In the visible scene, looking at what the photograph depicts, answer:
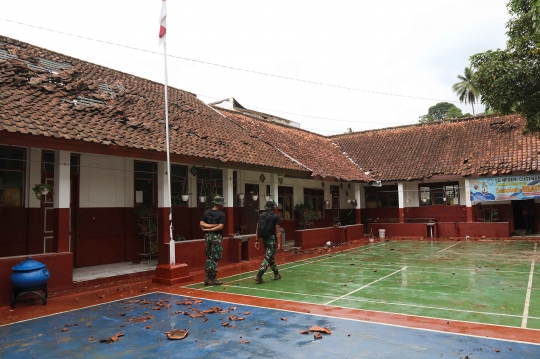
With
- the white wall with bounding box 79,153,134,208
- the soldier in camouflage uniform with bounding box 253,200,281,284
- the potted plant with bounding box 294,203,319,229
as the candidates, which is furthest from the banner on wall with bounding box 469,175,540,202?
the white wall with bounding box 79,153,134,208

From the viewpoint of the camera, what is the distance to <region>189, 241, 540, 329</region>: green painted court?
6.18m

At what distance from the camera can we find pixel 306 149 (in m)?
19.3

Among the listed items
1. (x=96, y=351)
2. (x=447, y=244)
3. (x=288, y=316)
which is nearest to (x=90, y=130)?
(x=96, y=351)

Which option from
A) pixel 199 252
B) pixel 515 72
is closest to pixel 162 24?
pixel 199 252

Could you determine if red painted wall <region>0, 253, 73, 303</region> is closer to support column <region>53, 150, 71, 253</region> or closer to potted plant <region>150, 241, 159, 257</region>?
support column <region>53, 150, 71, 253</region>

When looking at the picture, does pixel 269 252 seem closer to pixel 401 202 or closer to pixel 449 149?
pixel 401 202

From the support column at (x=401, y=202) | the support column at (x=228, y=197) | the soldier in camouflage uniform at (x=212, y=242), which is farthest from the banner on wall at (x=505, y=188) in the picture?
the soldier in camouflage uniform at (x=212, y=242)

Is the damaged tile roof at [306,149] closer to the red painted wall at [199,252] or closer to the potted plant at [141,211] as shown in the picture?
the red painted wall at [199,252]

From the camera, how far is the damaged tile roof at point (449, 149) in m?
17.5

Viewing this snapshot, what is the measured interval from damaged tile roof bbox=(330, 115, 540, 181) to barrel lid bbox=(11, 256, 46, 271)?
53.1 feet

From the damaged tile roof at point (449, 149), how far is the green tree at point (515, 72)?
624 cm

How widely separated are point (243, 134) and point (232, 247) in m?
5.08

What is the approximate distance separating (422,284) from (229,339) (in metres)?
4.89

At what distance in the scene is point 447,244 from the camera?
Result: 51.8 ft
